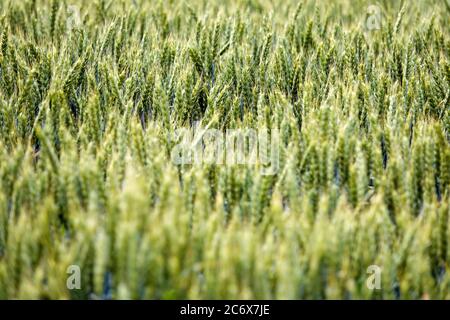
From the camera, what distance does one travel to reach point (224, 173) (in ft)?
6.93

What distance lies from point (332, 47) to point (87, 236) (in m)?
2.06

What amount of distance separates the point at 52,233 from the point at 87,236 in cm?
28

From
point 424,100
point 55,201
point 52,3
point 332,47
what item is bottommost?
point 55,201

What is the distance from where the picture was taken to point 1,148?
2.26 meters

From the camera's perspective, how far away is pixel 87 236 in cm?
169

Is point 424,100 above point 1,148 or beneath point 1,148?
above

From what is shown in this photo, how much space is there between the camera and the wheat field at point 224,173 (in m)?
1.67

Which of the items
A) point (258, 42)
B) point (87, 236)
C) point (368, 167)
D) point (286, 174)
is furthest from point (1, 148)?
point (258, 42)

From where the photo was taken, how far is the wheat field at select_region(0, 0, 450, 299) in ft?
5.49
